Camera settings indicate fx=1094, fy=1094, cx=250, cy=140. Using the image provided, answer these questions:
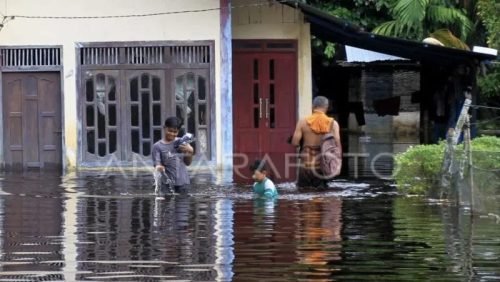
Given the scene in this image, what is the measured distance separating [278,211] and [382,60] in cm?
1467

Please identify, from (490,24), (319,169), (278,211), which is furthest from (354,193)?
(490,24)

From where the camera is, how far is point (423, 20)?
27.8 m

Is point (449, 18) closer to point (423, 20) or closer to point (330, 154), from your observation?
point (423, 20)

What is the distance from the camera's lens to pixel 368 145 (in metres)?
31.5

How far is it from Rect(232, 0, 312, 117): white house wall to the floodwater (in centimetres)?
623

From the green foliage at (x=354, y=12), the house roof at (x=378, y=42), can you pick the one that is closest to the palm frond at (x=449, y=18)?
the green foliage at (x=354, y=12)

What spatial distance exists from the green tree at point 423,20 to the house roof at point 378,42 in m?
2.22

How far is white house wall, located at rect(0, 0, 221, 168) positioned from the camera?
71.6 feet

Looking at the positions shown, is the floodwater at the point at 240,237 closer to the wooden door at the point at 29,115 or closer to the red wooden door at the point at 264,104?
the wooden door at the point at 29,115

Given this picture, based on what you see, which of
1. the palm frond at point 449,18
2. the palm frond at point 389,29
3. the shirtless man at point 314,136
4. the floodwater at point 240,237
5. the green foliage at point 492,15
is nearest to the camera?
the floodwater at point 240,237

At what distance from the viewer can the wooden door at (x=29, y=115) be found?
2209cm

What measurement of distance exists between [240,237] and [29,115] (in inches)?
450

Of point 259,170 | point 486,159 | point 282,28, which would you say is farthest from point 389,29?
point 486,159

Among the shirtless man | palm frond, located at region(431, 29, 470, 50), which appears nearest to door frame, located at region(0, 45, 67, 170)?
the shirtless man
